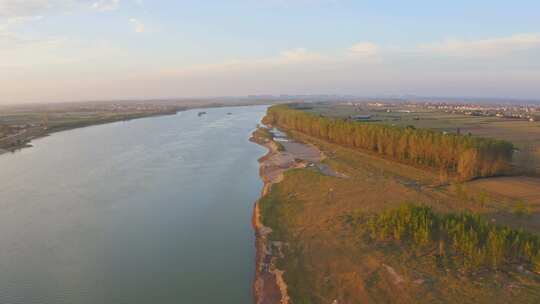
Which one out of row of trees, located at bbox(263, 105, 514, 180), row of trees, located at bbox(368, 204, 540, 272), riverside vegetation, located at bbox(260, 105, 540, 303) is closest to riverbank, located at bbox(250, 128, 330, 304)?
riverside vegetation, located at bbox(260, 105, 540, 303)

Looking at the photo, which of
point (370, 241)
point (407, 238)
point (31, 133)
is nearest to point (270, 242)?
point (370, 241)

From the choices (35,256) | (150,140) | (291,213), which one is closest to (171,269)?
(35,256)

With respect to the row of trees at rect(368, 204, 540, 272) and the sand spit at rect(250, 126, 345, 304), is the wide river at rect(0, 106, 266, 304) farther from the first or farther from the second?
the row of trees at rect(368, 204, 540, 272)

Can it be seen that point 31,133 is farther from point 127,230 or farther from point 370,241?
point 370,241

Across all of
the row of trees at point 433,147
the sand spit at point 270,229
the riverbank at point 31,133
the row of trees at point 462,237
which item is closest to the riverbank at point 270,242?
the sand spit at point 270,229

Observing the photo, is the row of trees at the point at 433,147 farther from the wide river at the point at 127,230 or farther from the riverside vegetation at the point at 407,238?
the wide river at the point at 127,230

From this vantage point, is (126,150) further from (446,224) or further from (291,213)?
(446,224)
